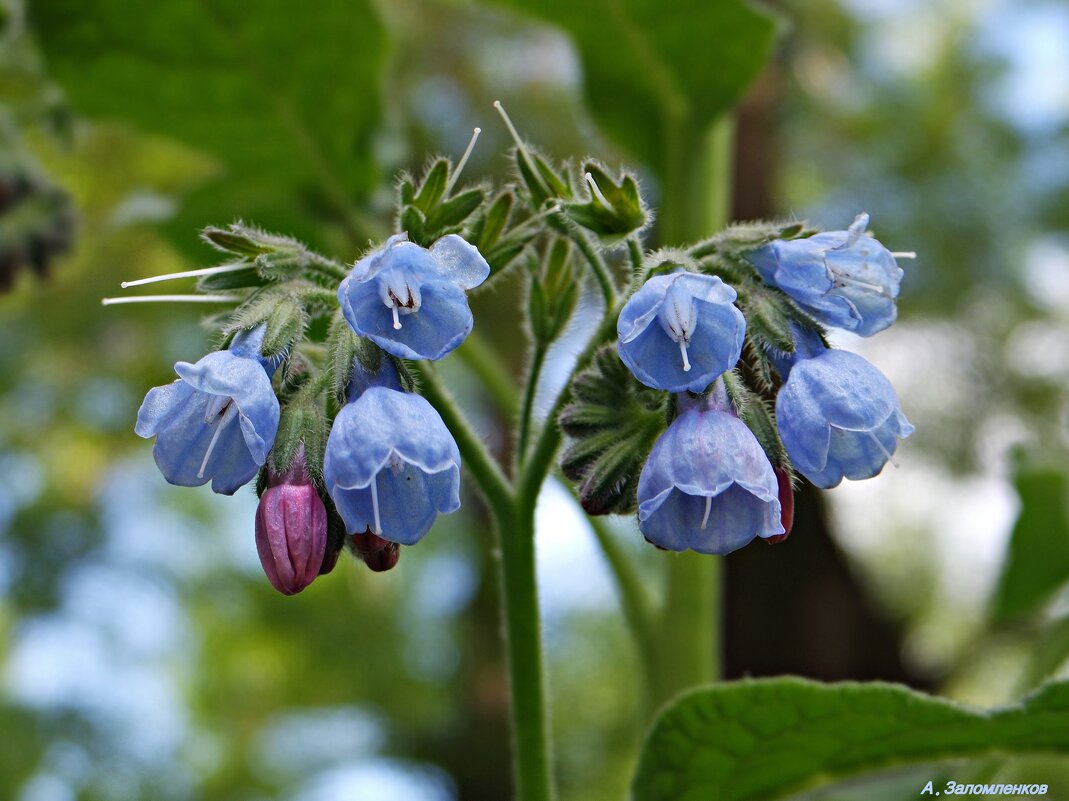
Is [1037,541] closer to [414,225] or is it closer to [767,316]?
[767,316]

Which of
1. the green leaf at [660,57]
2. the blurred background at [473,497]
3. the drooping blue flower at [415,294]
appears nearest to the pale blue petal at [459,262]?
the drooping blue flower at [415,294]

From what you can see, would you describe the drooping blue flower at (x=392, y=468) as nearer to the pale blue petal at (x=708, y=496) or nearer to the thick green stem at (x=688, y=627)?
the pale blue petal at (x=708, y=496)

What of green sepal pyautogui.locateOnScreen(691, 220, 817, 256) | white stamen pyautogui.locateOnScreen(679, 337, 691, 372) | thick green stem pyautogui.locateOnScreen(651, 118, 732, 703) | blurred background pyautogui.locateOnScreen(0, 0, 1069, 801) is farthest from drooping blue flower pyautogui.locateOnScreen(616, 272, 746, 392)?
blurred background pyautogui.locateOnScreen(0, 0, 1069, 801)

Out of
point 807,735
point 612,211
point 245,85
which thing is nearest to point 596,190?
point 612,211

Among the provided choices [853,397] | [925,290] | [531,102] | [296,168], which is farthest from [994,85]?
[853,397]

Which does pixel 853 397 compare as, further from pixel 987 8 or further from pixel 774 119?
pixel 987 8
